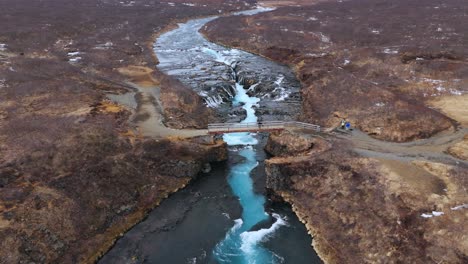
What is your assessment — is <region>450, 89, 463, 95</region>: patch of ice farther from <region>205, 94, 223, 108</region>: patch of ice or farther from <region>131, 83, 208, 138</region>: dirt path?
<region>131, 83, 208, 138</region>: dirt path

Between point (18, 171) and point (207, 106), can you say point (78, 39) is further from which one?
point (18, 171)

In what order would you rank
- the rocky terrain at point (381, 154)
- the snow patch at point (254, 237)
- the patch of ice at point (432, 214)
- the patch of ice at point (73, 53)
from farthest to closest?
the patch of ice at point (73, 53), the snow patch at point (254, 237), the patch of ice at point (432, 214), the rocky terrain at point (381, 154)

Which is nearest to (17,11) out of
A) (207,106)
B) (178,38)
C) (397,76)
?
(178,38)

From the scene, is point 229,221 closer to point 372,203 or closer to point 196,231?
point 196,231

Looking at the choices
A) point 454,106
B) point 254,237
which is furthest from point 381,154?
point 454,106

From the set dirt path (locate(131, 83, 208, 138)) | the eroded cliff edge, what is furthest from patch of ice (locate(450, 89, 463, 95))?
dirt path (locate(131, 83, 208, 138))

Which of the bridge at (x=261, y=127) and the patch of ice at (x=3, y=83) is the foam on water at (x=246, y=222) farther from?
the patch of ice at (x=3, y=83)

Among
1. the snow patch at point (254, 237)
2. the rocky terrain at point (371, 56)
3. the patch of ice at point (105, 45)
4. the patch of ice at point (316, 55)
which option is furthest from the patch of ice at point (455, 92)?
the patch of ice at point (105, 45)

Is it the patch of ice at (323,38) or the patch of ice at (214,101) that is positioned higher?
the patch of ice at (323,38)
